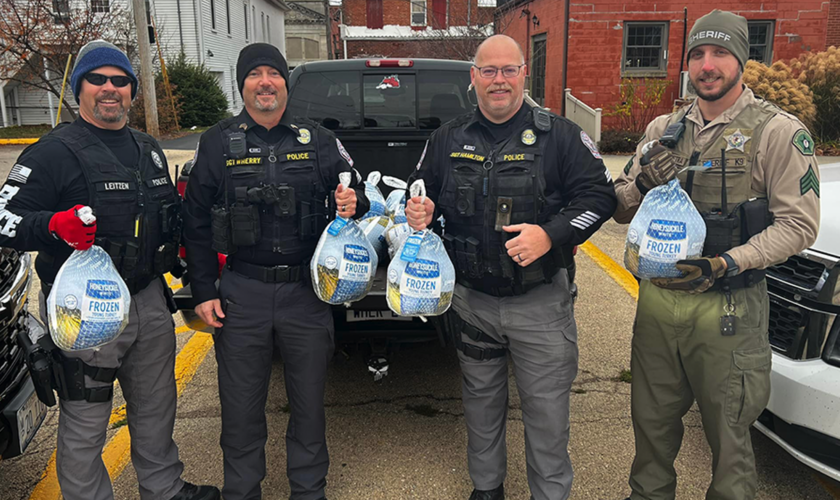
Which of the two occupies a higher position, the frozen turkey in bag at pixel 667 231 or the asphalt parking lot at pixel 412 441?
the frozen turkey in bag at pixel 667 231

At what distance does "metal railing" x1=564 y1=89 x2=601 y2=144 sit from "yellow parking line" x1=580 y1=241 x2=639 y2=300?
27.2ft

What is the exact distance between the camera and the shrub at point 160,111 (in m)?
17.7

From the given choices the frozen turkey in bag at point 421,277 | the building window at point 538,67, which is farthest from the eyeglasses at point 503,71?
the building window at point 538,67

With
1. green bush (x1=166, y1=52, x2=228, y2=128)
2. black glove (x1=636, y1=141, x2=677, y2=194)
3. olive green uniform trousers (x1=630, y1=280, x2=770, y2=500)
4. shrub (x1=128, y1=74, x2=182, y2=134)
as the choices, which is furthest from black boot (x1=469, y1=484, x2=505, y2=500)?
green bush (x1=166, y1=52, x2=228, y2=128)

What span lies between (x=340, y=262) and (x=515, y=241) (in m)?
0.72

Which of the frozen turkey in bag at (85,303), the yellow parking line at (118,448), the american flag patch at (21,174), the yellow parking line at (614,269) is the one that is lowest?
the yellow parking line at (118,448)

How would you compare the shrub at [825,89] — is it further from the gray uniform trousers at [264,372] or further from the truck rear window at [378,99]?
the gray uniform trousers at [264,372]

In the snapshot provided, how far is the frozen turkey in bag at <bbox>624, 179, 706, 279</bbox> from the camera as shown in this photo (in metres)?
2.26

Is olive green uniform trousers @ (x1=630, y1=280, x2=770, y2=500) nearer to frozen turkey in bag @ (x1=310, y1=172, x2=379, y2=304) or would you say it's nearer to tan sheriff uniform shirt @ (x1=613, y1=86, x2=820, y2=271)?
tan sheriff uniform shirt @ (x1=613, y1=86, x2=820, y2=271)

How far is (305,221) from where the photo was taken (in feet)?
8.73

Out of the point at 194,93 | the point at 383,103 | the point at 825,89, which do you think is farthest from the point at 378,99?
the point at 194,93

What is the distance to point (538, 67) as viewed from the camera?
21.0 m

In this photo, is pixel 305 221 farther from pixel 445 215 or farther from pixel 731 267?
pixel 731 267

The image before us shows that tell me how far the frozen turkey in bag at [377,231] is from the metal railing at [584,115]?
1206 cm
